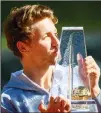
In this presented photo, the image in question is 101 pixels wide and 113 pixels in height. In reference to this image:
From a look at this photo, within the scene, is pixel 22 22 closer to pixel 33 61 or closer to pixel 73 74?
pixel 33 61

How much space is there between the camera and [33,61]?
221cm

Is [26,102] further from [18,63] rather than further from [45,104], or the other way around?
[18,63]

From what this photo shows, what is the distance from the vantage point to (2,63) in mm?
2266

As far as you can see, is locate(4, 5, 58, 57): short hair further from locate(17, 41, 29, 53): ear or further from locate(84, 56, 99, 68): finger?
locate(84, 56, 99, 68): finger

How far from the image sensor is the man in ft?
6.99

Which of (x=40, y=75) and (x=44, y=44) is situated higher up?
(x=44, y=44)

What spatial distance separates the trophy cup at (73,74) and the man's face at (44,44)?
0.19 ft

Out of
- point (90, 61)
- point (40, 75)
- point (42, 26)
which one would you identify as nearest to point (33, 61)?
point (40, 75)

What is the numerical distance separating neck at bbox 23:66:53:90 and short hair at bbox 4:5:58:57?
0.12 meters

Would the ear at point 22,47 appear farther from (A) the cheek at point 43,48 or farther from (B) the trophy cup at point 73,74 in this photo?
(B) the trophy cup at point 73,74

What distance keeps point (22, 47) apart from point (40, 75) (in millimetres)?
205

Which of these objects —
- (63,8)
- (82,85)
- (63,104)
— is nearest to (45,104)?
(63,104)

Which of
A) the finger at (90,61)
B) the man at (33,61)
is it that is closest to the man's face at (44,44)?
the man at (33,61)

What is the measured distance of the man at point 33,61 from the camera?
2.13 m
